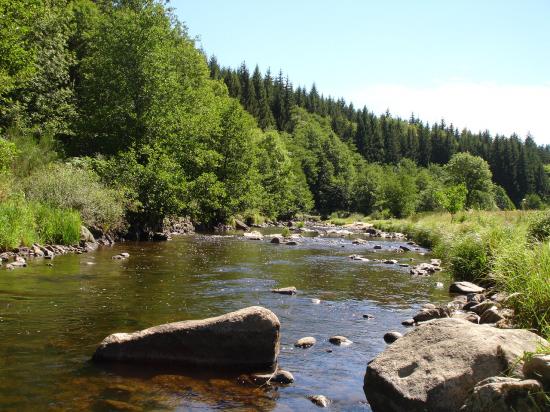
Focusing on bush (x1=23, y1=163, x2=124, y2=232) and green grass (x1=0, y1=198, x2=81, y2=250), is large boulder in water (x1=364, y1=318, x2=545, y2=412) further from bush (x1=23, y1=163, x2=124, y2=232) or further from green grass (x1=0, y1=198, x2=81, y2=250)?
bush (x1=23, y1=163, x2=124, y2=232)

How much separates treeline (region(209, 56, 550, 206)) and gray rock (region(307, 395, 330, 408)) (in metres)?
134

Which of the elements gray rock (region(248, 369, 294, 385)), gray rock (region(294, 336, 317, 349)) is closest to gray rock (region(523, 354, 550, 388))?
gray rock (region(248, 369, 294, 385))

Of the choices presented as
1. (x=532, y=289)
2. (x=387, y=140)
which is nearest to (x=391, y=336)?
(x=532, y=289)

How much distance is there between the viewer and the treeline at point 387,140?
491 ft

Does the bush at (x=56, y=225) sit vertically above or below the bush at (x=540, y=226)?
below

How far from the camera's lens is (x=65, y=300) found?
12273 millimetres

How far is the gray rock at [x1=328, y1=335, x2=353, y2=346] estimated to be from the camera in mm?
10050

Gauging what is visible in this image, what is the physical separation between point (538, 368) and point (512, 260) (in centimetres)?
591

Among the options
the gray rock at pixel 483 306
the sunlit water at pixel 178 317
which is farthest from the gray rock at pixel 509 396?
the gray rock at pixel 483 306

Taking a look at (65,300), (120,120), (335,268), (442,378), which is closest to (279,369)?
(442,378)

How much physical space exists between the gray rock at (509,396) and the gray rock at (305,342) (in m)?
4.60

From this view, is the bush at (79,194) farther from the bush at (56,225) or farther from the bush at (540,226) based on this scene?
the bush at (540,226)

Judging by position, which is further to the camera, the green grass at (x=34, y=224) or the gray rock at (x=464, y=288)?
the green grass at (x=34, y=224)

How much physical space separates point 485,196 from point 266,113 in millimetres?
67023
